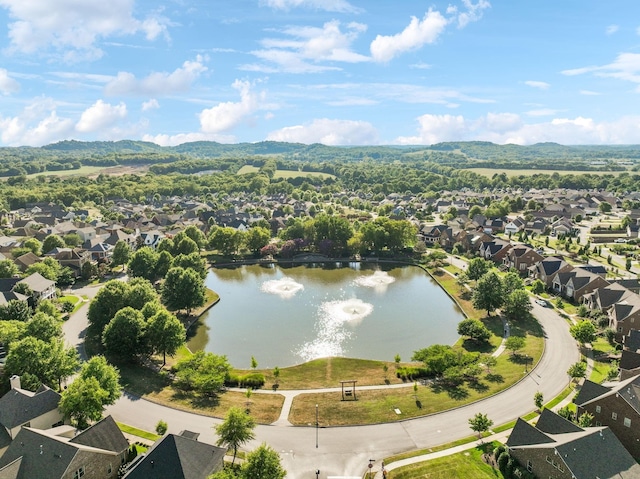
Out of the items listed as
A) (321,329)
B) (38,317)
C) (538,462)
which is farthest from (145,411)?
(538,462)

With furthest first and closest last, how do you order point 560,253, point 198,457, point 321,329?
point 560,253, point 321,329, point 198,457

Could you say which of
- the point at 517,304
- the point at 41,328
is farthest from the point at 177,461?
the point at 517,304

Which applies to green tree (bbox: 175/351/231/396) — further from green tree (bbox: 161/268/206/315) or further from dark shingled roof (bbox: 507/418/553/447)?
dark shingled roof (bbox: 507/418/553/447)

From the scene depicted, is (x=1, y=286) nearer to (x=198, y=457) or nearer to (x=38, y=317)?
(x=38, y=317)

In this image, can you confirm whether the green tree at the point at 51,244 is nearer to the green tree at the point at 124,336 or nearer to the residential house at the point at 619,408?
the green tree at the point at 124,336

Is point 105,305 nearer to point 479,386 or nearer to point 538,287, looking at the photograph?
point 479,386

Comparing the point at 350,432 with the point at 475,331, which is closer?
the point at 350,432

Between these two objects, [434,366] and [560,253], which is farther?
[560,253]
